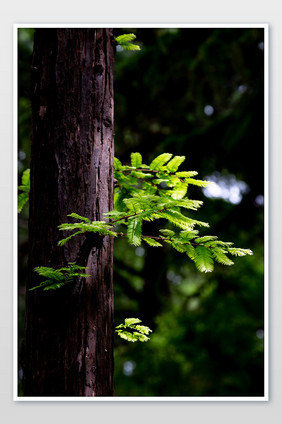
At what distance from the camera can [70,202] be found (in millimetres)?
1210

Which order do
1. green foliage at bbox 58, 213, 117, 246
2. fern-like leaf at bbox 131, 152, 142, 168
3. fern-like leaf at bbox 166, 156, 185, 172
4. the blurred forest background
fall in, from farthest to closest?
the blurred forest background → fern-like leaf at bbox 131, 152, 142, 168 → fern-like leaf at bbox 166, 156, 185, 172 → green foliage at bbox 58, 213, 117, 246

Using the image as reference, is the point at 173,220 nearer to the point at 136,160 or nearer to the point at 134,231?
the point at 134,231

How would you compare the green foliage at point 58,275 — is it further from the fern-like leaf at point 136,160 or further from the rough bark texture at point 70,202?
the fern-like leaf at point 136,160

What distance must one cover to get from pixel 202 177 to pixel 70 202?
254 cm

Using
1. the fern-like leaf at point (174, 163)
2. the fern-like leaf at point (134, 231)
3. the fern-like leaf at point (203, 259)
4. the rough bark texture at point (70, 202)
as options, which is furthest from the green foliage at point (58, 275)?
the fern-like leaf at point (174, 163)

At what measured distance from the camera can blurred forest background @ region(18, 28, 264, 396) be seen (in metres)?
3.33

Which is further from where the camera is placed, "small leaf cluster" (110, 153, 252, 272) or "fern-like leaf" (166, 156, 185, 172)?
"fern-like leaf" (166, 156, 185, 172)

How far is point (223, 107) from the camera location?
4973 millimetres

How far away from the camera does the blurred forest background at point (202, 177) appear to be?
3.33 m

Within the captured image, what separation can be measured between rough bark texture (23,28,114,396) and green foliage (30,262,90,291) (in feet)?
0.11

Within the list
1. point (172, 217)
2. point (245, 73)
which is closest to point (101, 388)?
point (172, 217)

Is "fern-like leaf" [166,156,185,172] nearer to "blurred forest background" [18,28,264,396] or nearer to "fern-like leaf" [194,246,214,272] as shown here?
"fern-like leaf" [194,246,214,272]

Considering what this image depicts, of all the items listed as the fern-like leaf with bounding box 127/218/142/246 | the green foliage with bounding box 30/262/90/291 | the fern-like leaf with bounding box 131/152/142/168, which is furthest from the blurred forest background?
the green foliage with bounding box 30/262/90/291
